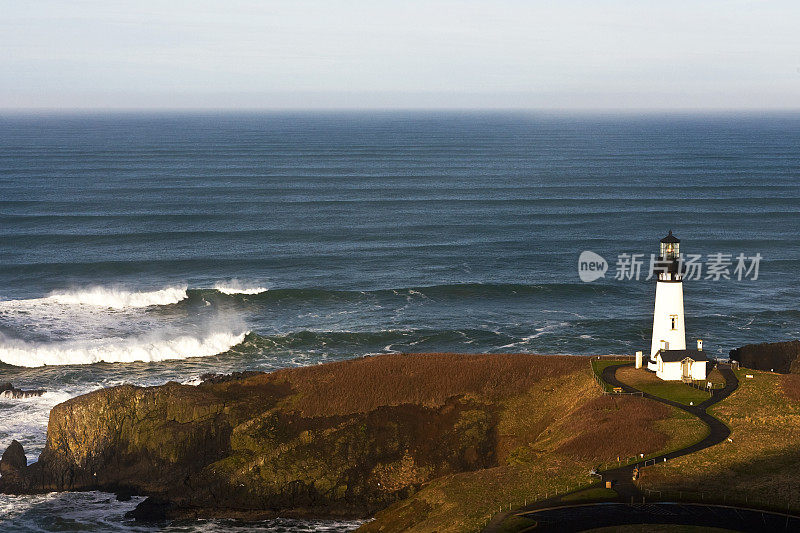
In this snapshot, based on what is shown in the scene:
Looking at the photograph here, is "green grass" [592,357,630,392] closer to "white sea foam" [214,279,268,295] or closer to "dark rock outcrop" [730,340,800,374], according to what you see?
"dark rock outcrop" [730,340,800,374]

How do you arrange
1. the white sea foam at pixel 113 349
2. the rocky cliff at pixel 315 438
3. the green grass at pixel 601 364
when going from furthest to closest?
the white sea foam at pixel 113 349
the green grass at pixel 601 364
the rocky cliff at pixel 315 438

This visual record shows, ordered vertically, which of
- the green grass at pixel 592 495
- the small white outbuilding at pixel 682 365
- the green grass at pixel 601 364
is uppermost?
the small white outbuilding at pixel 682 365

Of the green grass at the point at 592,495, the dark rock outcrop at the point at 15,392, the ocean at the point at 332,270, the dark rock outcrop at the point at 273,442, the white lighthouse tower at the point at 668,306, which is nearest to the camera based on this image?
the green grass at the point at 592,495

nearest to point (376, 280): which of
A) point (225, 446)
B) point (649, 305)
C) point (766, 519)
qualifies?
point (649, 305)

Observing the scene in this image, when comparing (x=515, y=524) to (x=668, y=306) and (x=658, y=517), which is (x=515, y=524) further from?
(x=668, y=306)

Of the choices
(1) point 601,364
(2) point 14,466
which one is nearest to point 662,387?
(1) point 601,364

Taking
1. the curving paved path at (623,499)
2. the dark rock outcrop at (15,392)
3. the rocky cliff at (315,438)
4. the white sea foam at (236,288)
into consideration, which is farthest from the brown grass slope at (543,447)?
the white sea foam at (236,288)

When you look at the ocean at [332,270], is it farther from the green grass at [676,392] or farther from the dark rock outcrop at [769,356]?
the green grass at [676,392]

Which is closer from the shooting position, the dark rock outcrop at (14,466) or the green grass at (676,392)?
the dark rock outcrop at (14,466)
